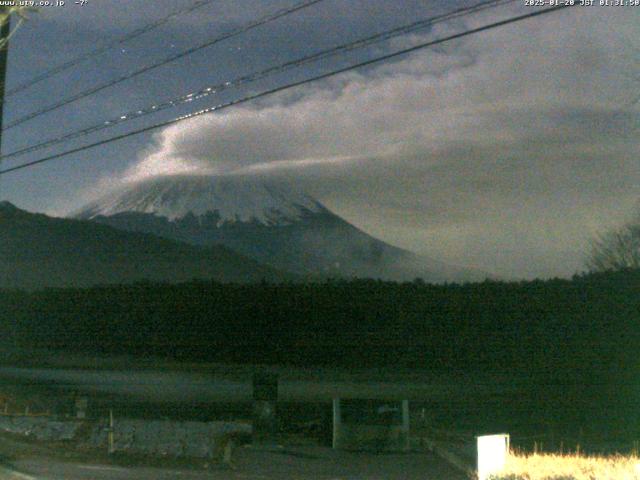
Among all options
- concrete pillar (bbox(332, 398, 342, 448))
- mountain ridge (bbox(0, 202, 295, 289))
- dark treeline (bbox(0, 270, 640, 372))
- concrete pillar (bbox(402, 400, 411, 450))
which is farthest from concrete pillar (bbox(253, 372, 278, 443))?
mountain ridge (bbox(0, 202, 295, 289))

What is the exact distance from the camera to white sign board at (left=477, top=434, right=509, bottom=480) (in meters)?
10.0

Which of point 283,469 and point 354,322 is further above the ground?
point 354,322

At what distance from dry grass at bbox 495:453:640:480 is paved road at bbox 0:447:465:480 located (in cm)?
98

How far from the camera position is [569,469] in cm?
1009

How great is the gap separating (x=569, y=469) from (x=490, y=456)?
95 cm

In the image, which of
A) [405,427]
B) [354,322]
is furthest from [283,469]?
[354,322]

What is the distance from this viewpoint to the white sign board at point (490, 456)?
10.0m

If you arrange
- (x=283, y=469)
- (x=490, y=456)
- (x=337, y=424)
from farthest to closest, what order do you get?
(x=337, y=424), (x=283, y=469), (x=490, y=456)

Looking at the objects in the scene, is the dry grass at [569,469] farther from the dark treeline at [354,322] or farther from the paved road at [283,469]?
the dark treeline at [354,322]

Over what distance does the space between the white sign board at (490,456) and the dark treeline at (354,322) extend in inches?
1208

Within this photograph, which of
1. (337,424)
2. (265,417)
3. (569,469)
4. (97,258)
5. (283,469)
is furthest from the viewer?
(97,258)

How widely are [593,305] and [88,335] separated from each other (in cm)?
2951

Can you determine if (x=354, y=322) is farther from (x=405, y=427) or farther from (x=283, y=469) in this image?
(x=283, y=469)

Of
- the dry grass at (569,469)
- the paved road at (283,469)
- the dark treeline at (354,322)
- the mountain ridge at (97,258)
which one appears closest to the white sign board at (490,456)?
the dry grass at (569,469)
